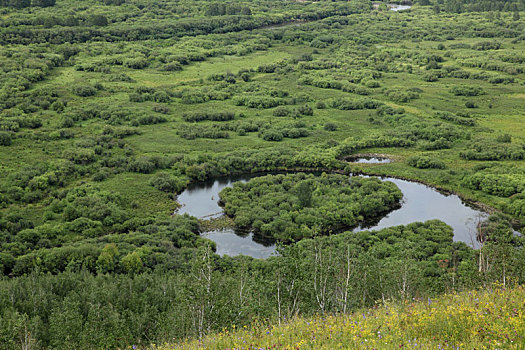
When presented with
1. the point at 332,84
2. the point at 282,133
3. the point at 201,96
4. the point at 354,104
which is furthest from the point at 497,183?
the point at 201,96

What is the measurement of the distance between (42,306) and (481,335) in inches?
1460

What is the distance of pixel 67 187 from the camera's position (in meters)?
81.4

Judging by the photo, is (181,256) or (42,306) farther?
(181,256)

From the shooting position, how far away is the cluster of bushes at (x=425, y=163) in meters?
91.0

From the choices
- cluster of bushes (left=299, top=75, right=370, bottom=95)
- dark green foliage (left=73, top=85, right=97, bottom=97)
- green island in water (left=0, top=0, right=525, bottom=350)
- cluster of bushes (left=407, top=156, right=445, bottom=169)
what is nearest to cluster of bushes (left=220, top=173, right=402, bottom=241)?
green island in water (left=0, top=0, right=525, bottom=350)

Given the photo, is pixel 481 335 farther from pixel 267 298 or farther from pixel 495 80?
pixel 495 80

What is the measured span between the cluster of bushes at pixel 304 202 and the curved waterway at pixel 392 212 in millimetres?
1861

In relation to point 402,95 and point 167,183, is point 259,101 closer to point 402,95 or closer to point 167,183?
point 402,95

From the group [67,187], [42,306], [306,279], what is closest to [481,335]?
[306,279]

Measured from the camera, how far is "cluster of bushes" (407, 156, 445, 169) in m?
91.0

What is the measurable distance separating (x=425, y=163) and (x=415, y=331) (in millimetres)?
79264

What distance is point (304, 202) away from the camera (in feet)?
247

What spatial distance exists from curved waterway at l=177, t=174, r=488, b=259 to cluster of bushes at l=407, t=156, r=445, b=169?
5545 mm

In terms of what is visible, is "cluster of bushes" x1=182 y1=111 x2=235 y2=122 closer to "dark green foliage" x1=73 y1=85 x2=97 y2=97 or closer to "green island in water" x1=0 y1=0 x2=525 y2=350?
"green island in water" x1=0 y1=0 x2=525 y2=350
